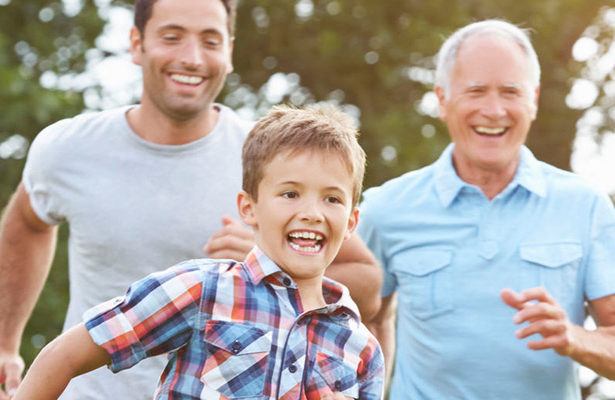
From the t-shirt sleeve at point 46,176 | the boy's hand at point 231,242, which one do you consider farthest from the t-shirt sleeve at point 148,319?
the t-shirt sleeve at point 46,176

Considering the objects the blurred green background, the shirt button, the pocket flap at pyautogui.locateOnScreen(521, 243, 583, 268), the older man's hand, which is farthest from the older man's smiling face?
the blurred green background

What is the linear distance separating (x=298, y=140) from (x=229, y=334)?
53 centimetres

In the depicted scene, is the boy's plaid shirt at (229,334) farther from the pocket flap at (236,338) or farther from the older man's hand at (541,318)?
the older man's hand at (541,318)

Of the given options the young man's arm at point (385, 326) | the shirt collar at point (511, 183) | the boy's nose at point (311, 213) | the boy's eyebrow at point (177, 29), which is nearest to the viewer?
the boy's nose at point (311, 213)

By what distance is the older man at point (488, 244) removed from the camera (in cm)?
355

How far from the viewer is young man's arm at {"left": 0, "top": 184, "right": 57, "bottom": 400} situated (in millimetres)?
3768

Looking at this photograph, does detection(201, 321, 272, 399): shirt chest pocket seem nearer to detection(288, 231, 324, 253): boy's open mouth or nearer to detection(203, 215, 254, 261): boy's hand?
detection(288, 231, 324, 253): boy's open mouth

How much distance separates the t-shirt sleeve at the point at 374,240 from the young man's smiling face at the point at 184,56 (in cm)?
78

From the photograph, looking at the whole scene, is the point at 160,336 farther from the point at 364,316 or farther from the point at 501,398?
the point at 501,398

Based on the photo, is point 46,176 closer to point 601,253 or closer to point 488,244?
point 488,244

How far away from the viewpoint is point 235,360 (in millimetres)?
2512

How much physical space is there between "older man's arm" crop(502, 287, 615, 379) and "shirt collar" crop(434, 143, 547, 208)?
0.48m

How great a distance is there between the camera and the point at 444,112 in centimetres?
396

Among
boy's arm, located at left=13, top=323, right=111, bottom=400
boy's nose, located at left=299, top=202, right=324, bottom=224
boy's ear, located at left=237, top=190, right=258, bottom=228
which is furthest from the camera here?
boy's ear, located at left=237, top=190, right=258, bottom=228
